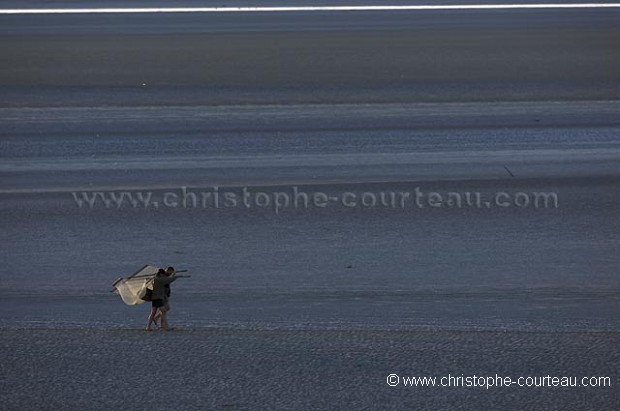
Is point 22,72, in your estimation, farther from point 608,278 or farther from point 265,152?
point 608,278

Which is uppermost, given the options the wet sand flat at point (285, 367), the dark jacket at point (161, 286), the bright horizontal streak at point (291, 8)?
the dark jacket at point (161, 286)

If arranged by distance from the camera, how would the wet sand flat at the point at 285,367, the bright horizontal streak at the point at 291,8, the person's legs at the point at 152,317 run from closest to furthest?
the wet sand flat at the point at 285,367 < the person's legs at the point at 152,317 < the bright horizontal streak at the point at 291,8

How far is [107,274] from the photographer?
786 cm

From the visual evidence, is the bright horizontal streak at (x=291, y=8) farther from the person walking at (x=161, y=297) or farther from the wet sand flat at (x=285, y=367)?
the wet sand flat at (x=285, y=367)

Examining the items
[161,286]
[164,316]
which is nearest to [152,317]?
[164,316]

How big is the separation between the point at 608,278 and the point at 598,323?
3.06ft

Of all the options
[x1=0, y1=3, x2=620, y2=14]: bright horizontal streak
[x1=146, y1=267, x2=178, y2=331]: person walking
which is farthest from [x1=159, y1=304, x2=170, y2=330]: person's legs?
[x1=0, y1=3, x2=620, y2=14]: bright horizontal streak

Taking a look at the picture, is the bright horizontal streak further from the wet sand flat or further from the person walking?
the wet sand flat

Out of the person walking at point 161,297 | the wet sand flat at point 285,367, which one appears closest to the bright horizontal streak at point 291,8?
the person walking at point 161,297

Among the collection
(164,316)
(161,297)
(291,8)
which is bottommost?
(291,8)

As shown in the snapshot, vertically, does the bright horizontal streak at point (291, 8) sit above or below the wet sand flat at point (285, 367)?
below

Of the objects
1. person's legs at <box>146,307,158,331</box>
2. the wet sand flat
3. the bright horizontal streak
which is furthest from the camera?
the bright horizontal streak

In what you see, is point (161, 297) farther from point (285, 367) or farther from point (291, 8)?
point (291, 8)

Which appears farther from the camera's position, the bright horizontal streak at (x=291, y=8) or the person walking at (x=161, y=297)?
the bright horizontal streak at (x=291, y=8)
